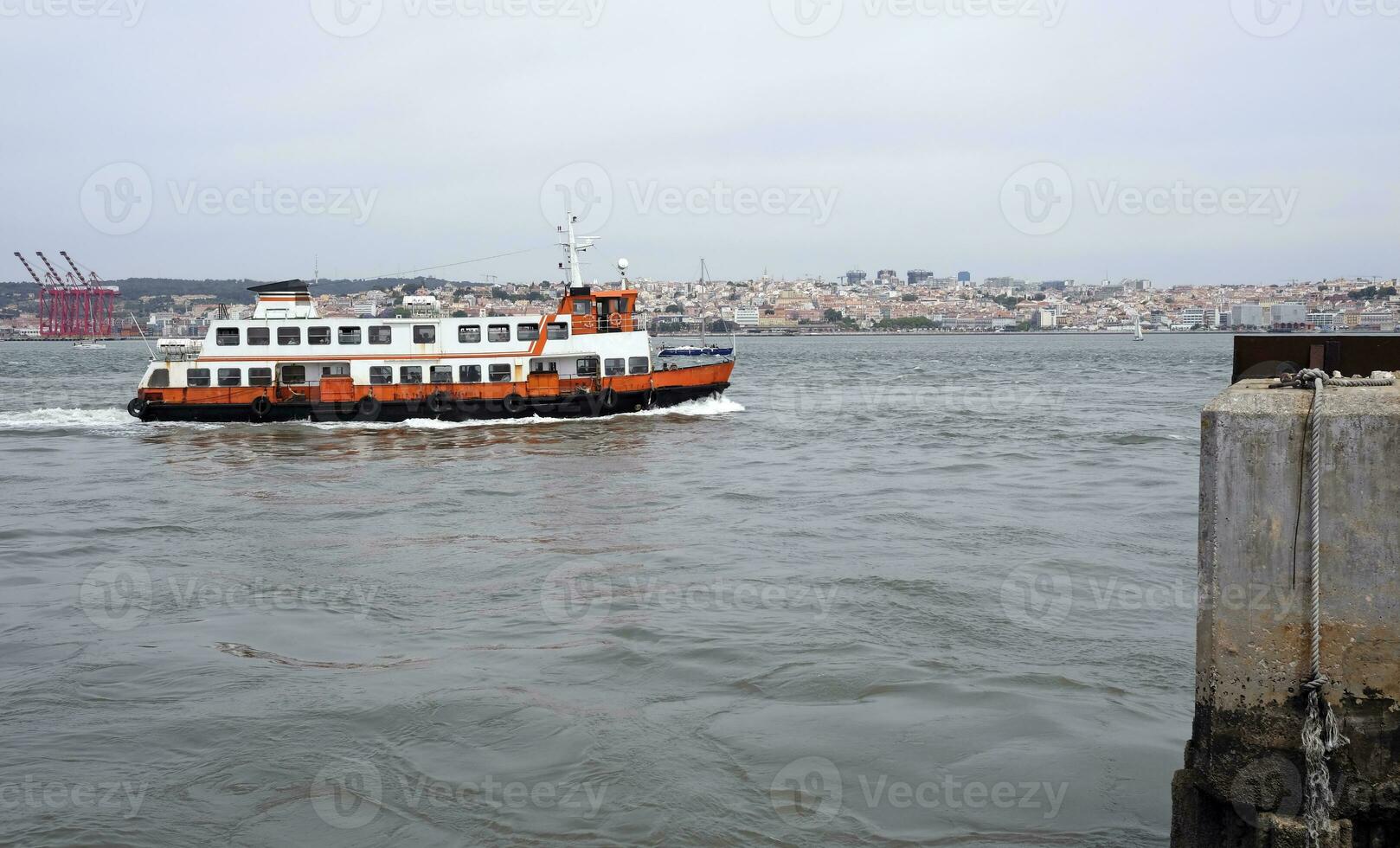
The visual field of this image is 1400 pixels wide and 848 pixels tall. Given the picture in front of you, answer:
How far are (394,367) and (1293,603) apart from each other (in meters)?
31.5

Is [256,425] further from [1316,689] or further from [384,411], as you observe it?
[1316,689]

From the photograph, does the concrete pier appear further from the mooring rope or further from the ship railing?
the ship railing

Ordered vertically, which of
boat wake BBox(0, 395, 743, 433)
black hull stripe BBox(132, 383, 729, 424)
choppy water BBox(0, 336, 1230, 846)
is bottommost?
choppy water BBox(0, 336, 1230, 846)

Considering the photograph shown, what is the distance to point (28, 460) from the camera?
89.6 feet

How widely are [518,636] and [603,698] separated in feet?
6.68

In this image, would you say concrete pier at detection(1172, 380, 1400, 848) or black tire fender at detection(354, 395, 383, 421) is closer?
concrete pier at detection(1172, 380, 1400, 848)

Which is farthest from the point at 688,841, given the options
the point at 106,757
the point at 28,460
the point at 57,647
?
the point at 28,460

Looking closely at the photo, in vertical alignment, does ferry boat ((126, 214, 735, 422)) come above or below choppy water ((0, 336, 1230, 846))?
above

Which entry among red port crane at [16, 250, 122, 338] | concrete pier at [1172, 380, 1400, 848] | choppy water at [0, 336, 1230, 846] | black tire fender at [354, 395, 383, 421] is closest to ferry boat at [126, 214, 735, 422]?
black tire fender at [354, 395, 383, 421]

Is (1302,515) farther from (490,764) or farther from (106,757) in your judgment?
(106,757)

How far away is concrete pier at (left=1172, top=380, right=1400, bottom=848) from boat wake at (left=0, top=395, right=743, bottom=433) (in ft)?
96.5

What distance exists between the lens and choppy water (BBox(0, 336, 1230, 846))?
719 centimetres

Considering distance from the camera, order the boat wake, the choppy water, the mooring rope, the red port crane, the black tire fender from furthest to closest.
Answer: the red port crane
the boat wake
the black tire fender
the choppy water
the mooring rope

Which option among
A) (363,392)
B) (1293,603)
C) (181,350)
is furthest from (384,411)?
(1293,603)
